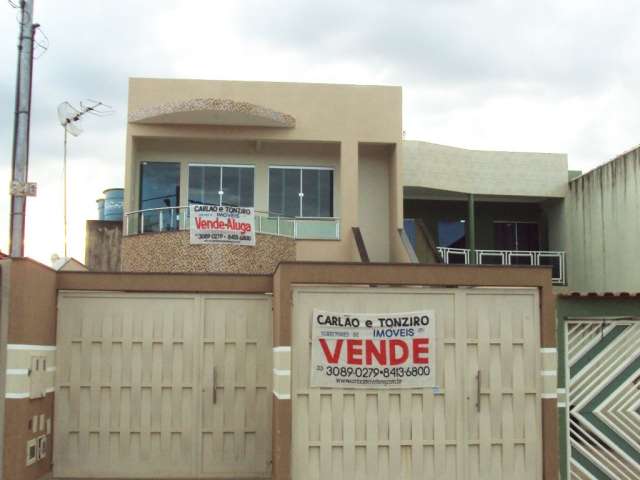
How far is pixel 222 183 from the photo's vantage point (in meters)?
21.3

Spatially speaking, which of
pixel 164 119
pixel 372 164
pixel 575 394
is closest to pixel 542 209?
pixel 372 164

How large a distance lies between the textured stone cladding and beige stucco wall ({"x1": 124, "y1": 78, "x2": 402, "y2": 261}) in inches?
79.7

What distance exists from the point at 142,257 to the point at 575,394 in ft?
35.3

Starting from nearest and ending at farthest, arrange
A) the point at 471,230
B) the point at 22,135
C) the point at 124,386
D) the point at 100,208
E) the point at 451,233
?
the point at 22,135 < the point at 124,386 < the point at 471,230 < the point at 100,208 < the point at 451,233

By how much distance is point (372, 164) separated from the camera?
2219cm

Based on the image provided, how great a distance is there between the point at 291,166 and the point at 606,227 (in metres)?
8.87

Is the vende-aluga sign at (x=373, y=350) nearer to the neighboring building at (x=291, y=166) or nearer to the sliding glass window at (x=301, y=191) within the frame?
the neighboring building at (x=291, y=166)

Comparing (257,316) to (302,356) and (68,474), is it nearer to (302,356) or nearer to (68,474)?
(302,356)

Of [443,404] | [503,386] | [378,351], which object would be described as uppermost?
[378,351]

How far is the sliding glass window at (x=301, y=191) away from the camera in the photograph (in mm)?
21297

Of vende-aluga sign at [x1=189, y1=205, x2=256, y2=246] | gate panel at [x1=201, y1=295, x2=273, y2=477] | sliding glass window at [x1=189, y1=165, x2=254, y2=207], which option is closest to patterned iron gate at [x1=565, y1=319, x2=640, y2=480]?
gate panel at [x1=201, y1=295, x2=273, y2=477]

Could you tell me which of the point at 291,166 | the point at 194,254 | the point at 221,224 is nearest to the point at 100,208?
the point at 291,166

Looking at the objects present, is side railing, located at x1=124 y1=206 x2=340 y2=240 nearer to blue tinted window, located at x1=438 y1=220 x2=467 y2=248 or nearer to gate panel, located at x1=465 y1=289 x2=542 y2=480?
blue tinted window, located at x1=438 y1=220 x2=467 y2=248

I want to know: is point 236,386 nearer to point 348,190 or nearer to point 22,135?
point 22,135
